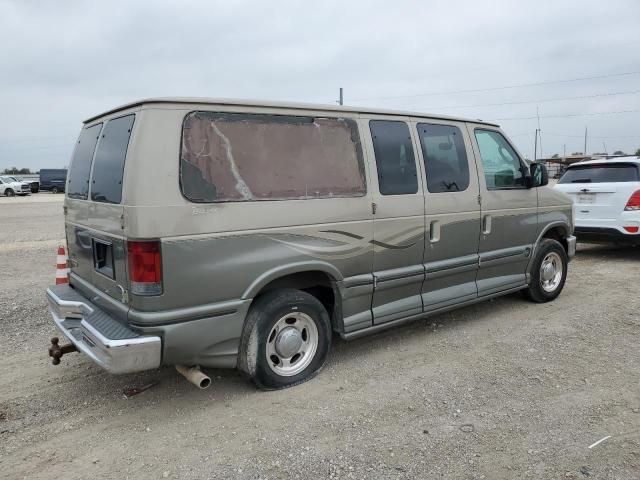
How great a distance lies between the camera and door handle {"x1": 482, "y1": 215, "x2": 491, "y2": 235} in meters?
5.18

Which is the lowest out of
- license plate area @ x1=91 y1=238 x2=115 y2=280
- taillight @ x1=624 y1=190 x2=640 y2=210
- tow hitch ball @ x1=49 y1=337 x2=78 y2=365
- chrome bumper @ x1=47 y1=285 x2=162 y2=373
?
tow hitch ball @ x1=49 y1=337 x2=78 y2=365

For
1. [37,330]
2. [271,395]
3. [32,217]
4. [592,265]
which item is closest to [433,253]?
[271,395]

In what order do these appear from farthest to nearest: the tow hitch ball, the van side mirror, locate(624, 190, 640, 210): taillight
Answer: locate(624, 190, 640, 210): taillight, the van side mirror, the tow hitch ball

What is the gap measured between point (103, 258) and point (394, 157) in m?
2.53

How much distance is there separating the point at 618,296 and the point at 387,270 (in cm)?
385

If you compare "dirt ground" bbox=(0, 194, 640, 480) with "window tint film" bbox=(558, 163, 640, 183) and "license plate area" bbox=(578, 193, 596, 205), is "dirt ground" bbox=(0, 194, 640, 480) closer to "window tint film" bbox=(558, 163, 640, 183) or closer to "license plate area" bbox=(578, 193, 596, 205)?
"license plate area" bbox=(578, 193, 596, 205)

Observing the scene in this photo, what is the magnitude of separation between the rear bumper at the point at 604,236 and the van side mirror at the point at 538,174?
3708mm

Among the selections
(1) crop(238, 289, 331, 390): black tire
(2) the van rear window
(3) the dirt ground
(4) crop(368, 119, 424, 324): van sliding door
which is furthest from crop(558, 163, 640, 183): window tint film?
(1) crop(238, 289, 331, 390): black tire

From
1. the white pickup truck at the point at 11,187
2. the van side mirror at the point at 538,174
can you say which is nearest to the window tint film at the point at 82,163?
the van side mirror at the point at 538,174

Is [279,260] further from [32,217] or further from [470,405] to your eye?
[32,217]

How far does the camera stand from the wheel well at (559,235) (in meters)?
6.20

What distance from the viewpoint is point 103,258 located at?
146 inches

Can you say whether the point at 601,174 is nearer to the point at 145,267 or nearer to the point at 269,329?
the point at 269,329

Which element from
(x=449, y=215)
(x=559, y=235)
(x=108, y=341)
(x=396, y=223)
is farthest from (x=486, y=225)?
(x=108, y=341)
